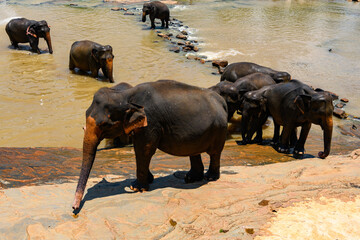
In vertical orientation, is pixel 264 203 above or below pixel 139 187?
above

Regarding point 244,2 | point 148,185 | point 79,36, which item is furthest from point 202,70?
point 244,2

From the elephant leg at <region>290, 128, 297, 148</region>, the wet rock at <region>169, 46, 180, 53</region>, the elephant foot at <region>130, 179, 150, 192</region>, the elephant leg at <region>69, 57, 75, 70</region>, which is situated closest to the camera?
the elephant foot at <region>130, 179, 150, 192</region>

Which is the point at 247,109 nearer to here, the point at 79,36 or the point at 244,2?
the point at 79,36

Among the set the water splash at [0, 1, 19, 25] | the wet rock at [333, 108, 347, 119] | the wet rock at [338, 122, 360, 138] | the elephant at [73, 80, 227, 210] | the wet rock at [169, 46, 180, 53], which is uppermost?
the elephant at [73, 80, 227, 210]

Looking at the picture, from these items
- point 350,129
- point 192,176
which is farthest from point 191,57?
point 192,176

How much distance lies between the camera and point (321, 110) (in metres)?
7.00

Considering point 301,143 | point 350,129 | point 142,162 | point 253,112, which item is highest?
point 142,162

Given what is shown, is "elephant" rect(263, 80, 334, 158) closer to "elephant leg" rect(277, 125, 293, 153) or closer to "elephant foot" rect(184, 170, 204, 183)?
"elephant leg" rect(277, 125, 293, 153)

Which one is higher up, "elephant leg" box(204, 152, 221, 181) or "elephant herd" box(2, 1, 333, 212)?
"elephant herd" box(2, 1, 333, 212)

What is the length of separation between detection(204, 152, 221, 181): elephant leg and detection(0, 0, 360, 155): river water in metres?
3.47

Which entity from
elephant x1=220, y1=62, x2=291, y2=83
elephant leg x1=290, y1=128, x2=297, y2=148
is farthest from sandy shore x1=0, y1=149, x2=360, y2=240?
elephant x1=220, y1=62, x2=291, y2=83

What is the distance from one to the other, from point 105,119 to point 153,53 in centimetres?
1206

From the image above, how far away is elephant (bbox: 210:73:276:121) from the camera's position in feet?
28.4

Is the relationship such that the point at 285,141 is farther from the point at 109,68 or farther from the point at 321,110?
the point at 109,68
